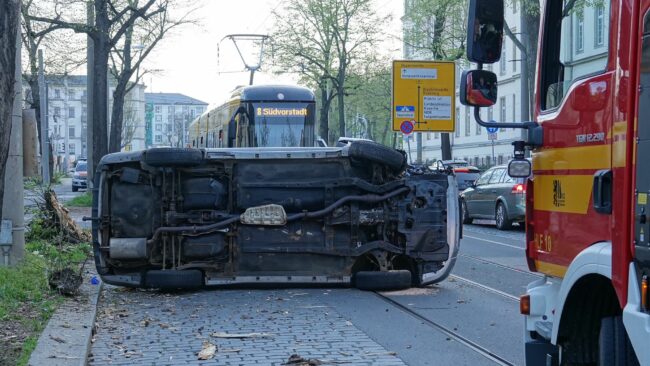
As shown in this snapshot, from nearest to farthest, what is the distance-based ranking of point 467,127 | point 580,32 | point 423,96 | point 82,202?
1. point 580,32
2. point 423,96
3. point 82,202
4. point 467,127

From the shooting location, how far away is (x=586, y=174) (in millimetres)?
4465

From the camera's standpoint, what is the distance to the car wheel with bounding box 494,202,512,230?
22.5m

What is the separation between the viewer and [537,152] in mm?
5258

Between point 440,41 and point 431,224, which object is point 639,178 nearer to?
point 431,224

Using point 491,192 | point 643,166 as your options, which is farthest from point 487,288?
point 491,192

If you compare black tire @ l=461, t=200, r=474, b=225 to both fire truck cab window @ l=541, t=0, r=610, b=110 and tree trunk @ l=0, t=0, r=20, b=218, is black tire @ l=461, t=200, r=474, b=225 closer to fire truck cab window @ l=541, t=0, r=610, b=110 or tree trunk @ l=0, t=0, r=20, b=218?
tree trunk @ l=0, t=0, r=20, b=218

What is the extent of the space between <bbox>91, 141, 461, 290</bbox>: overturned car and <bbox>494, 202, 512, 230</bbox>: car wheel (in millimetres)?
12155

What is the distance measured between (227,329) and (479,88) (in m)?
4.18

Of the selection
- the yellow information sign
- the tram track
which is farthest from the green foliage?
the tram track

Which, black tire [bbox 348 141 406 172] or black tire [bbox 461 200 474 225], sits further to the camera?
black tire [bbox 461 200 474 225]

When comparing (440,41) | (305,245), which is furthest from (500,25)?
(440,41)

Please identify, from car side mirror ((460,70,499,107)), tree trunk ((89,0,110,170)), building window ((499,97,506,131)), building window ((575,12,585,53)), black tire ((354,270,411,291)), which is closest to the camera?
building window ((575,12,585,53))

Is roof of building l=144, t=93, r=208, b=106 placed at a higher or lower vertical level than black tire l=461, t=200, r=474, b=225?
higher

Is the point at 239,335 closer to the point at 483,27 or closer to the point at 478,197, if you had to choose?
the point at 483,27
